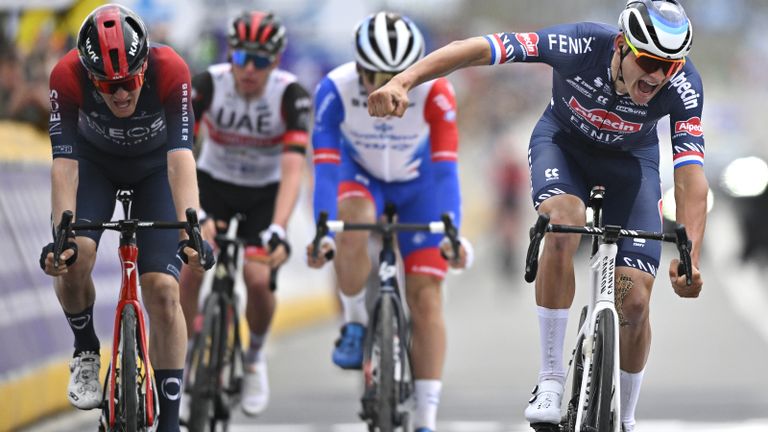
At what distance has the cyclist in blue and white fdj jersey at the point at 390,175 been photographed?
9.36 metres

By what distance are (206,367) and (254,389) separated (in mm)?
807

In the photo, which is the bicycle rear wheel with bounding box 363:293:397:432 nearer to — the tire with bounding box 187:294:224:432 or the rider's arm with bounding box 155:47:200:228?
the tire with bounding box 187:294:224:432

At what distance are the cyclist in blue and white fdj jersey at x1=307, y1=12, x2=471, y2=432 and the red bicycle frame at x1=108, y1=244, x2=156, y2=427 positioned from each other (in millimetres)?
1682

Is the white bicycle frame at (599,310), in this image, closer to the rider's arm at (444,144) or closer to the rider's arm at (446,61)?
the rider's arm at (446,61)

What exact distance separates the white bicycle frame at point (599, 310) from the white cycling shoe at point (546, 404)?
0.28m

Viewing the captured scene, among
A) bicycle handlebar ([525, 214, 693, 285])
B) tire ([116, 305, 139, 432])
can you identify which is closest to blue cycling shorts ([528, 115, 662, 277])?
bicycle handlebar ([525, 214, 693, 285])

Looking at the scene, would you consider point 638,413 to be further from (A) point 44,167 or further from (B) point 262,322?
(A) point 44,167

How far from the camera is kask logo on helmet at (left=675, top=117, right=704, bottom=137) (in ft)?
25.3

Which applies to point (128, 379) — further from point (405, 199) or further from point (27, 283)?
point (27, 283)

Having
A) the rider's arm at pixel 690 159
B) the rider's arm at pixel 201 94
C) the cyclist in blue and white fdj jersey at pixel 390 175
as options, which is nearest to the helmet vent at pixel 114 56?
the cyclist in blue and white fdj jersey at pixel 390 175

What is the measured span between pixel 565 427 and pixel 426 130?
2598 millimetres

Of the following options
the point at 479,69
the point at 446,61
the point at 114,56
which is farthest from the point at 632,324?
the point at 479,69

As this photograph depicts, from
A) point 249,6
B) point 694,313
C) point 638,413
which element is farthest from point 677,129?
point 694,313

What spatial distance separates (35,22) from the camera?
55.1 ft
